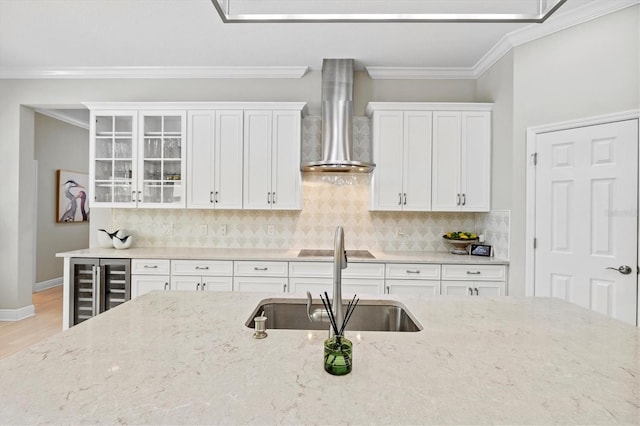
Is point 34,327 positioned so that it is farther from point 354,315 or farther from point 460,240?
point 460,240

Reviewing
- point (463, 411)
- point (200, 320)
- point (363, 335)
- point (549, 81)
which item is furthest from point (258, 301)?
point (549, 81)

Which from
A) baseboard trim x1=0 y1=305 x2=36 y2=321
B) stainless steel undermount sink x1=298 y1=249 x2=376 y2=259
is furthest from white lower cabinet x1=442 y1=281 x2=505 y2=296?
baseboard trim x1=0 y1=305 x2=36 y2=321

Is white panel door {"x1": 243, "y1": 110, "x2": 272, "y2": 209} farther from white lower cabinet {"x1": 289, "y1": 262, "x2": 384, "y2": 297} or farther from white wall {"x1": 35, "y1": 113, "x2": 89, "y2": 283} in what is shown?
white wall {"x1": 35, "y1": 113, "x2": 89, "y2": 283}

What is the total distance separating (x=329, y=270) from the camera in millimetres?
3209

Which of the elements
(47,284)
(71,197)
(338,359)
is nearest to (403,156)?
(338,359)

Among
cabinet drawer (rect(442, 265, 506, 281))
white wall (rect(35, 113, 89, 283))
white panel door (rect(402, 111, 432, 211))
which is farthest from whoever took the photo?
white wall (rect(35, 113, 89, 283))

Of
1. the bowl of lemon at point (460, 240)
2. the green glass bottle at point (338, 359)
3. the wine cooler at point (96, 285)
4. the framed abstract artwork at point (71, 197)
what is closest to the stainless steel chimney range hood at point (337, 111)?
the bowl of lemon at point (460, 240)

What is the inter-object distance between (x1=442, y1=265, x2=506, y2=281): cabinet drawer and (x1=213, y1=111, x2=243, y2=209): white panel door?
6.86 ft

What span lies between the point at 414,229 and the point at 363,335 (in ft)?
9.16

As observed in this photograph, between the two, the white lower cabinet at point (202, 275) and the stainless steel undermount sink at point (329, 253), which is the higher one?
the stainless steel undermount sink at point (329, 253)

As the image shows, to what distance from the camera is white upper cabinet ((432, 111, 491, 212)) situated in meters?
3.46

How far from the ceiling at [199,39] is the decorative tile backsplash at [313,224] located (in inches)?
50.4

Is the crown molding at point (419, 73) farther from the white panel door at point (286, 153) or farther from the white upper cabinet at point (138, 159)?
the white upper cabinet at point (138, 159)

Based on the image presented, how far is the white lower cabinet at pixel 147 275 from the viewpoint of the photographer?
3275mm
